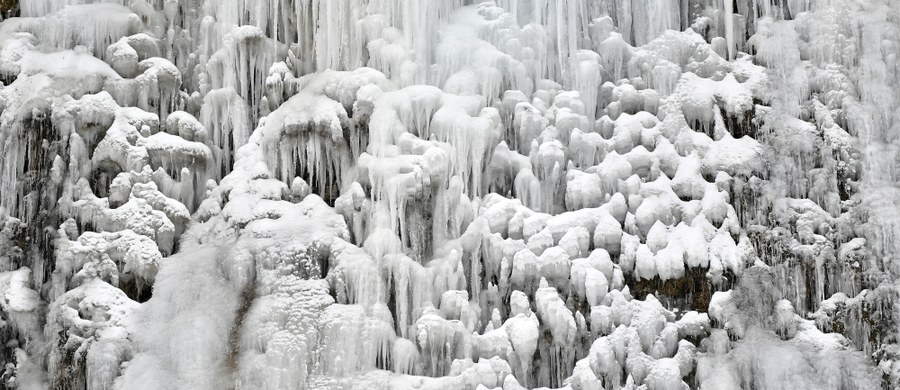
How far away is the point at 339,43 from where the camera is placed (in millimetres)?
8945

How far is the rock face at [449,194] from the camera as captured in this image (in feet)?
24.5

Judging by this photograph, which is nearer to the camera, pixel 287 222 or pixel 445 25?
→ pixel 287 222

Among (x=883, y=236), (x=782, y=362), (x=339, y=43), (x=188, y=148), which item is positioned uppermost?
(x=339, y=43)

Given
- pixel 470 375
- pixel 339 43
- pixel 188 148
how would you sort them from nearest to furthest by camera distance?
pixel 470 375 → pixel 188 148 → pixel 339 43

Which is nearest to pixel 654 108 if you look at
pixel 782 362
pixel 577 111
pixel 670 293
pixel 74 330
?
pixel 577 111

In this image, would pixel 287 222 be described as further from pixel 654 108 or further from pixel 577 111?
pixel 654 108

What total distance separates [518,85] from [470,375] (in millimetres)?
2671

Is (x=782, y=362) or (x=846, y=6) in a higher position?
(x=846, y=6)

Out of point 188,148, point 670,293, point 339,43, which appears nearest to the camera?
point 670,293

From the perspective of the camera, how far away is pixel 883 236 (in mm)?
7824

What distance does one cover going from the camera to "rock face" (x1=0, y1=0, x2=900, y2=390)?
7453mm

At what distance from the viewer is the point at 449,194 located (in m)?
8.07

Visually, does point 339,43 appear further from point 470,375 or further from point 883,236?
point 883,236

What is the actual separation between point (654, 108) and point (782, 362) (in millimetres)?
2319
